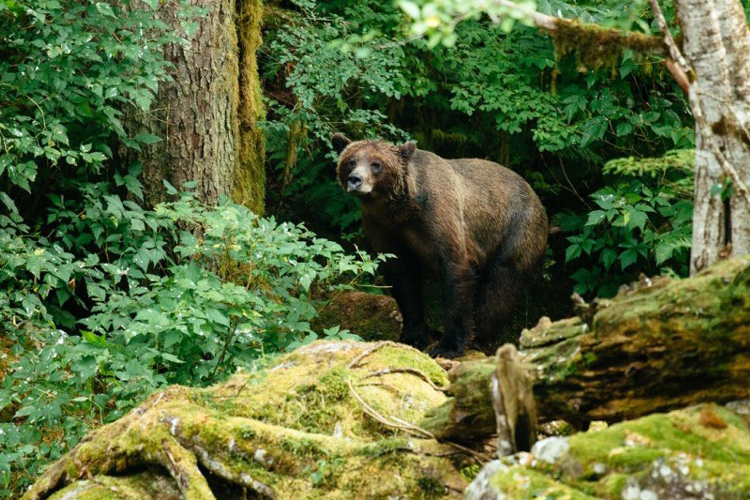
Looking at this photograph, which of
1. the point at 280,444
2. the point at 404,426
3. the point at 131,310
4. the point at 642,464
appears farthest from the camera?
the point at 131,310

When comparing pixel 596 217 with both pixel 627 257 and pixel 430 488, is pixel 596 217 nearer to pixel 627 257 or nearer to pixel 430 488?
pixel 627 257

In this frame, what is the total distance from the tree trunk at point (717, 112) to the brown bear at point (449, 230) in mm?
4365

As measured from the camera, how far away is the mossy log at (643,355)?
9.91ft

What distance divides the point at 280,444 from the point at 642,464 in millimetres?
1779

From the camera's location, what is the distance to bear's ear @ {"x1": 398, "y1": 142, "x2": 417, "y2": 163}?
8859 mm

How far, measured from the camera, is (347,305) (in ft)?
33.3

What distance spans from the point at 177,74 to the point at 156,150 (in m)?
0.73

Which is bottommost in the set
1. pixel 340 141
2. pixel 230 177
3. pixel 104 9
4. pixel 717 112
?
pixel 230 177

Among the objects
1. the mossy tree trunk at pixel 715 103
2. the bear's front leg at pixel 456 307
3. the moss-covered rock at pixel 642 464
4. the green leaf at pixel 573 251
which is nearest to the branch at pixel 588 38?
the mossy tree trunk at pixel 715 103

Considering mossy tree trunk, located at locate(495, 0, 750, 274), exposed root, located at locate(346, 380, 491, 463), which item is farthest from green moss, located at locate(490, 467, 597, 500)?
mossy tree trunk, located at locate(495, 0, 750, 274)

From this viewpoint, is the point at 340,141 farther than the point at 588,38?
Yes

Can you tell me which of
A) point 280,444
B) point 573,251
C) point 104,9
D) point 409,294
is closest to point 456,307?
point 409,294

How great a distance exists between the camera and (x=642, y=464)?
9.68 ft

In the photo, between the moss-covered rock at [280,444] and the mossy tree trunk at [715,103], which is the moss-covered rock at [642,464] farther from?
the mossy tree trunk at [715,103]
